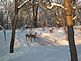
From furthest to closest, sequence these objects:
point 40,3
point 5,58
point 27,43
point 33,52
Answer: point 27,43
point 33,52
point 5,58
point 40,3

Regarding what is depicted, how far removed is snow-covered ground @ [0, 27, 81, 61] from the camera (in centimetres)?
1745

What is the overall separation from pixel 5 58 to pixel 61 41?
8.63 m

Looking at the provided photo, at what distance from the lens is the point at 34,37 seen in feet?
83.5

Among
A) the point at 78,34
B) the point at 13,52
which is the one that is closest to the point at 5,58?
the point at 13,52

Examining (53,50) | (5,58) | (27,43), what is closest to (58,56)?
(53,50)

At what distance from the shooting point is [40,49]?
20328 millimetres

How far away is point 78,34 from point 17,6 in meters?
11.7

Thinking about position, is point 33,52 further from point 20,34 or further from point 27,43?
point 20,34

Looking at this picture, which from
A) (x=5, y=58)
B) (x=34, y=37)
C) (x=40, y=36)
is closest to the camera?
(x=5, y=58)

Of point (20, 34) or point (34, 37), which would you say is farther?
point (20, 34)

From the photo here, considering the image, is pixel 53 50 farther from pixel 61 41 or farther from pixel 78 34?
pixel 78 34

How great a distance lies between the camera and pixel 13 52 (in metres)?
19.4

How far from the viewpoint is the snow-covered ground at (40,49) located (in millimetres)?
17455

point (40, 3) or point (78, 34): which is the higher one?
point (40, 3)
